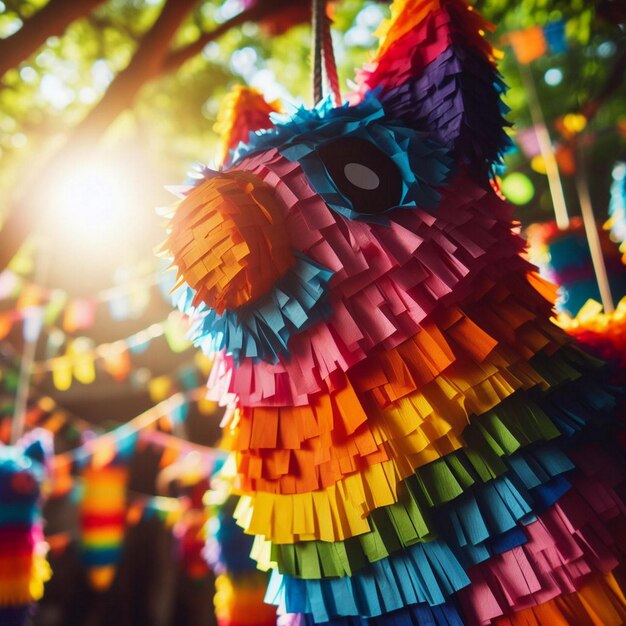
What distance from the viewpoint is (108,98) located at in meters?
1.26

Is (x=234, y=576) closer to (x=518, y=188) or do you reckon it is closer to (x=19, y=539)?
(x=19, y=539)

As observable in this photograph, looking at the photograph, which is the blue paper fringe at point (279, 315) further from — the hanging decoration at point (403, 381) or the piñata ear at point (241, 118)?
the piñata ear at point (241, 118)

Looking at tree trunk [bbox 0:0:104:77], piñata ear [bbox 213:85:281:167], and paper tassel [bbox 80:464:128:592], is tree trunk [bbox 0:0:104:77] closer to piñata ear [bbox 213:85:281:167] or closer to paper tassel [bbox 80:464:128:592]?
piñata ear [bbox 213:85:281:167]

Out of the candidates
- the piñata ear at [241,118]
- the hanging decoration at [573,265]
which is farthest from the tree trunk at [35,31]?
the hanging decoration at [573,265]

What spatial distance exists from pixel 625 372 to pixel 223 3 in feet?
6.63

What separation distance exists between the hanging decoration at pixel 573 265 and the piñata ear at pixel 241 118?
1.84ft

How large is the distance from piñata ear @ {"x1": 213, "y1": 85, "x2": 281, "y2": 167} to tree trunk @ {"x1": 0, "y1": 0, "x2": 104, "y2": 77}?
677mm

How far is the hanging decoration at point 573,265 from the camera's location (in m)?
0.96

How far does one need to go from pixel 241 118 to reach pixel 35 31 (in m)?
0.72

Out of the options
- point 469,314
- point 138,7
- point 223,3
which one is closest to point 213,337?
point 469,314

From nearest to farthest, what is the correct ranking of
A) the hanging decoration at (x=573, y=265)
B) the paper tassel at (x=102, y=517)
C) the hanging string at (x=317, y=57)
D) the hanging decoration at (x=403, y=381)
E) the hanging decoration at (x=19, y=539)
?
the hanging decoration at (x=403, y=381), the hanging string at (x=317, y=57), the hanging decoration at (x=19, y=539), the hanging decoration at (x=573, y=265), the paper tassel at (x=102, y=517)

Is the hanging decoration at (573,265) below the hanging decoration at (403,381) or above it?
above

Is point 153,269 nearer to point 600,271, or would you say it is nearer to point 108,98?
point 108,98

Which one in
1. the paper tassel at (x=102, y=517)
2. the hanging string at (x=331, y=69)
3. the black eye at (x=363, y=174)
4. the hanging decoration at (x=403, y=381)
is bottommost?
the hanging decoration at (x=403, y=381)
